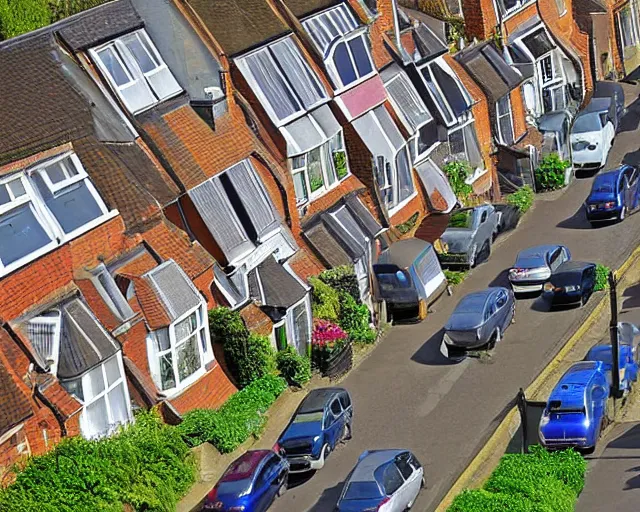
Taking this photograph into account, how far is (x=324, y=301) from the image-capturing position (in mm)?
42438

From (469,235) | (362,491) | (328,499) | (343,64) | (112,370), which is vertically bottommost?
(328,499)

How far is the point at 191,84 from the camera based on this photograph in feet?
137

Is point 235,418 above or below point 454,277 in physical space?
above

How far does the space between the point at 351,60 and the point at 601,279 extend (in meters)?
11.5

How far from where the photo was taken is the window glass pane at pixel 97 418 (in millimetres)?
32594

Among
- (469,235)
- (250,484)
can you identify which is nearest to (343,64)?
(469,235)

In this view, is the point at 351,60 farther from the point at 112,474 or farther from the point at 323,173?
the point at 112,474

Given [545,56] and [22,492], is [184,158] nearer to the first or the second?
[22,492]

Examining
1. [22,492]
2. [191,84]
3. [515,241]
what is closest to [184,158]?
[191,84]

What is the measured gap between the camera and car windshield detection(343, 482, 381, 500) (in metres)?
31.5

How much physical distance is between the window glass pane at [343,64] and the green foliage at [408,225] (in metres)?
5.61

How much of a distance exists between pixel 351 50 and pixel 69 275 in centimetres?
1731

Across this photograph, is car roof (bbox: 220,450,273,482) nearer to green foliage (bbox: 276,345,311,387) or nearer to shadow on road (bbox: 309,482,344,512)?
shadow on road (bbox: 309,482,344,512)

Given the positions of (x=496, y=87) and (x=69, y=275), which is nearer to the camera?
(x=69, y=275)
